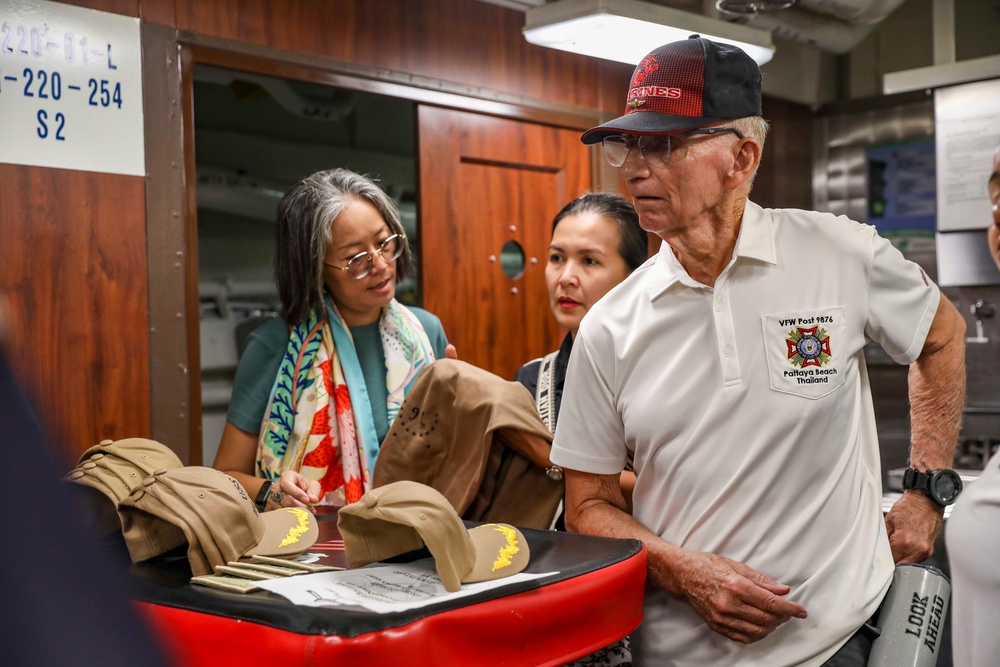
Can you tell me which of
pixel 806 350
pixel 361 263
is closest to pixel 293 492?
pixel 361 263

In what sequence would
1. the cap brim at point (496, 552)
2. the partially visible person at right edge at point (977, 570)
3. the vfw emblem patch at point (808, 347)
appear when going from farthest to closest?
1. the vfw emblem patch at point (808, 347)
2. the cap brim at point (496, 552)
3. the partially visible person at right edge at point (977, 570)

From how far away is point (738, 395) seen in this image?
1708 mm

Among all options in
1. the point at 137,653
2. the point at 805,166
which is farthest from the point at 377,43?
the point at 137,653

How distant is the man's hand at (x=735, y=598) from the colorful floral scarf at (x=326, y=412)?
3.65 feet

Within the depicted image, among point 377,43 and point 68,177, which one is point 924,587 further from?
point 377,43

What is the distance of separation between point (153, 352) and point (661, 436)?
7.28ft

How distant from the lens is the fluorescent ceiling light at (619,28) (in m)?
3.70

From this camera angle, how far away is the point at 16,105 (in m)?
3.03

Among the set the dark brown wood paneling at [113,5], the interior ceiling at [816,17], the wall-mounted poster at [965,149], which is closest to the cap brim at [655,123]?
the dark brown wood paneling at [113,5]

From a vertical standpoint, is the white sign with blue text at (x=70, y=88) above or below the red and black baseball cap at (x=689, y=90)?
above

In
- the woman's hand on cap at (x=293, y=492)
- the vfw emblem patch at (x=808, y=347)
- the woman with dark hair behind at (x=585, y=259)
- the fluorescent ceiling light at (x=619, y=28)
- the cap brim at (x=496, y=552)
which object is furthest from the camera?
the fluorescent ceiling light at (x=619, y=28)

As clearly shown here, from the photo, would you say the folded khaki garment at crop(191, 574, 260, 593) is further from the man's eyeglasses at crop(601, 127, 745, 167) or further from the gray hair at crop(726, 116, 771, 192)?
the gray hair at crop(726, 116, 771, 192)

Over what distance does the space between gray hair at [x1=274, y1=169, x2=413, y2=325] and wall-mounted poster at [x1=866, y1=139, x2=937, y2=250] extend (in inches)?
179

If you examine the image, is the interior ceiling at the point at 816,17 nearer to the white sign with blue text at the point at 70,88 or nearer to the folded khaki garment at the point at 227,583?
the white sign with blue text at the point at 70,88
